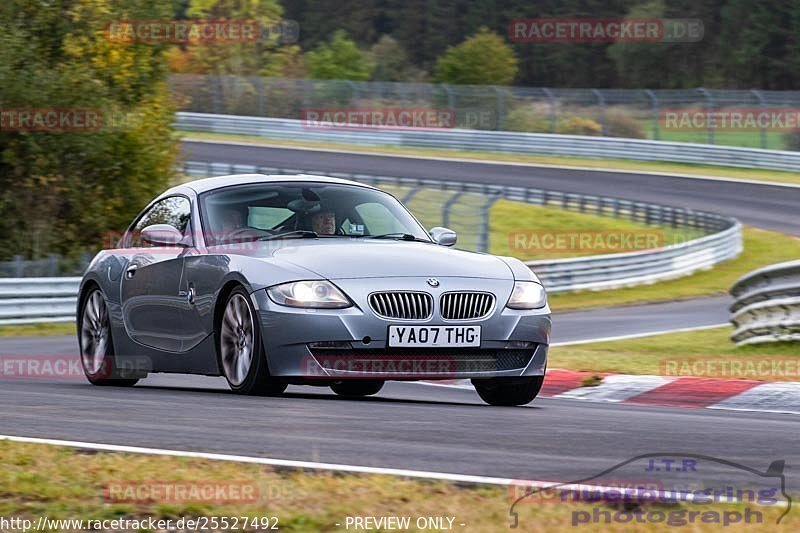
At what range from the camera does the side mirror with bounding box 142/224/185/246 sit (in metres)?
8.83

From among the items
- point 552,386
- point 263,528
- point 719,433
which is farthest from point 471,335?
point 263,528

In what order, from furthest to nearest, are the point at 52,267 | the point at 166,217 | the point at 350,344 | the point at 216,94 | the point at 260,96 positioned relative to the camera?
the point at 216,94 → the point at 260,96 → the point at 52,267 → the point at 166,217 → the point at 350,344

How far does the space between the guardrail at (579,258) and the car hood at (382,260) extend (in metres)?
13.1

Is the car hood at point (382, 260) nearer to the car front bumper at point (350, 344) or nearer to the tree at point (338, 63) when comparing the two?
the car front bumper at point (350, 344)

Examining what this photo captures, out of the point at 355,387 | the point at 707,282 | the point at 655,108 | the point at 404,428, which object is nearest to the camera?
the point at 404,428

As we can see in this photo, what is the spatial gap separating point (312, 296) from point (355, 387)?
72.3 inches

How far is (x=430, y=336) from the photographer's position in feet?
25.3

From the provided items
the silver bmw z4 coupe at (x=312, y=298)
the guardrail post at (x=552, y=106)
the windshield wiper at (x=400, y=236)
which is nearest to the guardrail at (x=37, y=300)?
the silver bmw z4 coupe at (x=312, y=298)

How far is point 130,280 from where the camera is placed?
31.5 ft

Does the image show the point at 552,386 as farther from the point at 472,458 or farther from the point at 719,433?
the point at 472,458

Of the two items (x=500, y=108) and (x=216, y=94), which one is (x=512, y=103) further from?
(x=216, y=94)

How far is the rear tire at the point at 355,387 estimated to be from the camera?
30.7ft

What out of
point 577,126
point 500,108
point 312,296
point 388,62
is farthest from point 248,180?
point 388,62

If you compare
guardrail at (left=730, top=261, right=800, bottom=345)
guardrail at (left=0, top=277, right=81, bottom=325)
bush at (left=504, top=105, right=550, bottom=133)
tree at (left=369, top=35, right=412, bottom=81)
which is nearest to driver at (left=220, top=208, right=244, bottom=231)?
guardrail at (left=730, top=261, right=800, bottom=345)
